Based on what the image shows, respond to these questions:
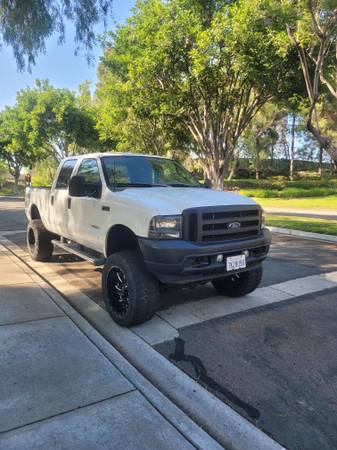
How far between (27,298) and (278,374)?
→ 3387mm

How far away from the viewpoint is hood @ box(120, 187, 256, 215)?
3791 mm

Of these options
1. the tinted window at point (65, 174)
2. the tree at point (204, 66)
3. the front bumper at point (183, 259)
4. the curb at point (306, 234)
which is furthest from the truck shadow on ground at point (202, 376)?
the tree at point (204, 66)

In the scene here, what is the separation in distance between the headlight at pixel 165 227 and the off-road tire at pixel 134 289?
47 cm

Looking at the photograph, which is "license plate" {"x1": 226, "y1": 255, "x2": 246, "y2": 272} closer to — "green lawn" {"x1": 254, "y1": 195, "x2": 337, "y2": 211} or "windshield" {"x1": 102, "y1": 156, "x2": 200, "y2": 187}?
"windshield" {"x1": 102, "y1": 156, "x2": 200, "y2": 187}

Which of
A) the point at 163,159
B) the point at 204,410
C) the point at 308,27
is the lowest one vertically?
the point at 204,410

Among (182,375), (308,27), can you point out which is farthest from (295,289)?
(308,27)

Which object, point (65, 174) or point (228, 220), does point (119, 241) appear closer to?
point (228, 220)

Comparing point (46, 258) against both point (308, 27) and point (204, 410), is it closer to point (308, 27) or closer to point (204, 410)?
point (204, 410)

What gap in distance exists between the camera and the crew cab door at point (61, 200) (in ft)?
18.9

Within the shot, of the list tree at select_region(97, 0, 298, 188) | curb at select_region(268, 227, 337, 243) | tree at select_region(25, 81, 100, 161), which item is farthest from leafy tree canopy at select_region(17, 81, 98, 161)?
curb at select_region(268, 227, 337, 243)

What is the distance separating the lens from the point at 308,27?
10.7 meters

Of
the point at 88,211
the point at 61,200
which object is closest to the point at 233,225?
the point at 88,211

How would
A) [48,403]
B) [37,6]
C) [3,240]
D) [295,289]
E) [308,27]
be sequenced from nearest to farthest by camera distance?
[48,403] → [295,289] → [37,6] → [3,240] → [308,27]

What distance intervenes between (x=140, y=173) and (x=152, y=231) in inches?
58.5
